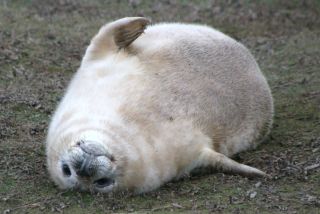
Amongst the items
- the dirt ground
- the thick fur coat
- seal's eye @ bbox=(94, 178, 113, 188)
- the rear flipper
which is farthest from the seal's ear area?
seal's eye @ bbox=(94, 178, 113, 188)

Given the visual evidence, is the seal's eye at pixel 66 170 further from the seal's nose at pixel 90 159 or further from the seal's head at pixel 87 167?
the seal's nose at pixel 90 159

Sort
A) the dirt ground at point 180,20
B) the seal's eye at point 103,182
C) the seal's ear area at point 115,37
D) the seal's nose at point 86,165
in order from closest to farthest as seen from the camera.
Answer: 1. the seal's nose at point 86,165
2. the seal's eye at point 103,182
3. the dirt ground at point 180,20
4. the seal's ear area at point 115,37

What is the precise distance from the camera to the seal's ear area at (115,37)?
559cm

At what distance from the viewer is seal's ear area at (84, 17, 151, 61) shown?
18.4 ft

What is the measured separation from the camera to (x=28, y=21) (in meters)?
9.25

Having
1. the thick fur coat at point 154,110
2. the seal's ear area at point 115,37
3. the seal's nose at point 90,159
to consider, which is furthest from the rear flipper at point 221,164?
the seal's ear area at point 115,37

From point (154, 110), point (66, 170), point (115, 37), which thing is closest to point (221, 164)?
point (154, 110)

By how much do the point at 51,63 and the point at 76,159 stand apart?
3796 millimetres

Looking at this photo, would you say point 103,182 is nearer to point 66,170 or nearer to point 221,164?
point 66,170

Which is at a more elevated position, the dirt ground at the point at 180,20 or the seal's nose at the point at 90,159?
the seal's nose at the point at 90,159

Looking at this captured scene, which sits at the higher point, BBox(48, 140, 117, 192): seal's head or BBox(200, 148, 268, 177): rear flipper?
→ BBox(48, 140, 117, 192): seal's head

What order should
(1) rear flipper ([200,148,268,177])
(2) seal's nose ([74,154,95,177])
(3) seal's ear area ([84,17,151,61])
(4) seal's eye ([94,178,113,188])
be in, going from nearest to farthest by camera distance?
(2) seal's nose ([74,154,95,177])
(4) seal's eye ([94,178,113,188])
(1) rear flipper ([200,148,268,177])
(3) seal's ear area ([84,17,151,61])

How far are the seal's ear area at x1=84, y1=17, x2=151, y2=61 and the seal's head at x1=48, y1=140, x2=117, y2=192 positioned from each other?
1172 millimetres

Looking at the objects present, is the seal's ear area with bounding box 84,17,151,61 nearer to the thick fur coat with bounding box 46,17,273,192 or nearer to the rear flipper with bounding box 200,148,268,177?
the thick fur coat with bounding box 46,17,273,192
